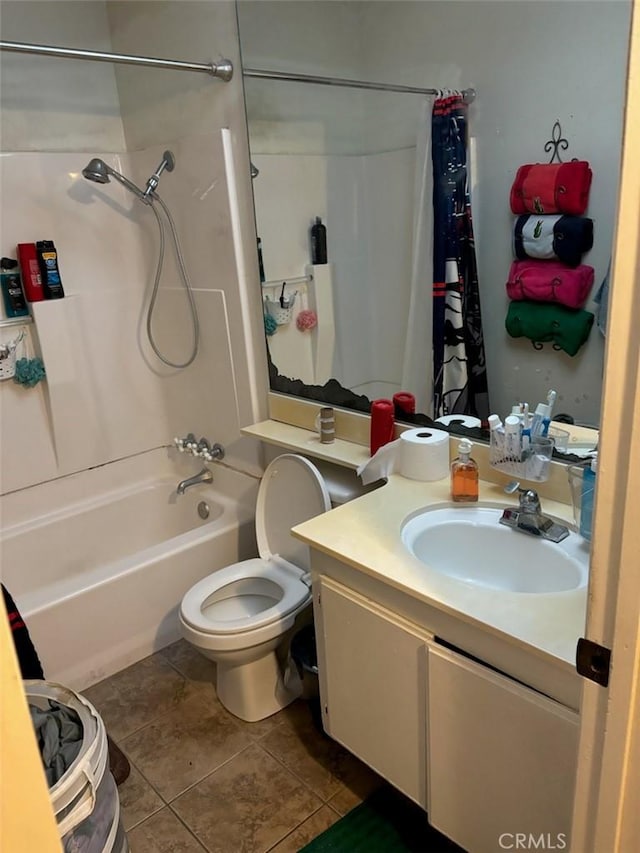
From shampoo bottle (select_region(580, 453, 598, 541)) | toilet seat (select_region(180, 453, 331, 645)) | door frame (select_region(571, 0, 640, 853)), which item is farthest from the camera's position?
toilet seat (select_region(180, 453, 331, 645))

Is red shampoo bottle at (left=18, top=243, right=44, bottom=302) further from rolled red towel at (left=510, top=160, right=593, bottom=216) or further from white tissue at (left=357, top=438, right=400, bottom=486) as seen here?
rolled red towel at (left=510, top=160, right=593, bottom=216)

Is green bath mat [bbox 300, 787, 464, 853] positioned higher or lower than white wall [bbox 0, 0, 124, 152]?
lower

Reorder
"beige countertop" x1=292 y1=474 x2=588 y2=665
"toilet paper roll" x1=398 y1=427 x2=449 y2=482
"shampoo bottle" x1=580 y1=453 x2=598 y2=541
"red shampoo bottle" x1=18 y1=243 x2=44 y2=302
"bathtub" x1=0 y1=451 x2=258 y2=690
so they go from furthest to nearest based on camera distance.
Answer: "red shampoo bottle" x1=18 y1=243 x2=44 y2=302
"bathtub" x1=0 y1=451 x2=258 y2=690
"toilet paper roll" x1=398 y1=427 x2=449 y2=482
"shampoo bottle" x1=580 y1=453 x2=598 y2=541
"beige countertop" x1=292 y1=474 x2=588 y2=665

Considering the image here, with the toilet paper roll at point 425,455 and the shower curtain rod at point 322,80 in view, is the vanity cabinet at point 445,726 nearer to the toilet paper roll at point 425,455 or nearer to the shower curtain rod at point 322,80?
the toilet paper roll at point 425,455

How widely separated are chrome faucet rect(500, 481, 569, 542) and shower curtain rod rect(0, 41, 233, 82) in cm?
169

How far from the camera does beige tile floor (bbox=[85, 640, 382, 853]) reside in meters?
1.70

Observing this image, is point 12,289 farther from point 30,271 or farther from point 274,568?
point 274,568

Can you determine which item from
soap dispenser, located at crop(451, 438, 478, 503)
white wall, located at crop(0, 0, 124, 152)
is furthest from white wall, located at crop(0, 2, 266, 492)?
soap dispenser, located at crop(451, 438, 478, 503)

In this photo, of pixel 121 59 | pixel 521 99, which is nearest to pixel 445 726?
pixel 521 99

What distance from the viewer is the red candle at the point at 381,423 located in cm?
196

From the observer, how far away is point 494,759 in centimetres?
129

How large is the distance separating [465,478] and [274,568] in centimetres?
84

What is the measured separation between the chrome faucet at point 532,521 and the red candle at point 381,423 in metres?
0.50

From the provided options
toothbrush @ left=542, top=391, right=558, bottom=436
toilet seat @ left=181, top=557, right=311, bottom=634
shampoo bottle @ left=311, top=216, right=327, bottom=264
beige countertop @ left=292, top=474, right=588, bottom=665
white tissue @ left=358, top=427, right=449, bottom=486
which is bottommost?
toilet seat @ left=181, top=557, right=311, bottom=634
